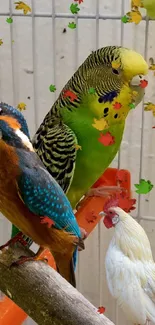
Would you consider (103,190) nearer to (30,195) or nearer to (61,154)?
(61,154)

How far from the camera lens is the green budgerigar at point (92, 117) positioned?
0.82 metres

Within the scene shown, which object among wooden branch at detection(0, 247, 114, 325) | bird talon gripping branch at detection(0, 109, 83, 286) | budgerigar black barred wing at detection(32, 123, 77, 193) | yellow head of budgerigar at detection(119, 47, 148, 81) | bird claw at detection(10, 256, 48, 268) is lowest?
wooden branch at detection(0, 247, 114, 325)

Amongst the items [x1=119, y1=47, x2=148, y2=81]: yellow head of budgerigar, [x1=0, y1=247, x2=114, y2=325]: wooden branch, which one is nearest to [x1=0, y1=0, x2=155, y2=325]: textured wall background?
[x1=119, y1=47, x2=148, y2=81]: yellow head of budgerigar

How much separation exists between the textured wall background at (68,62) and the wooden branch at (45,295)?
55 cm

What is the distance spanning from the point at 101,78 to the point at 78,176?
17cm

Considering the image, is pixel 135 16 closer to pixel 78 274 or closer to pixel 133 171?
pixel 133 171

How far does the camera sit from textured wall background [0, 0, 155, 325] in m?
1.12

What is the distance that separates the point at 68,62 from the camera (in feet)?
3.87

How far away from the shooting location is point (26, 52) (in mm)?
1208

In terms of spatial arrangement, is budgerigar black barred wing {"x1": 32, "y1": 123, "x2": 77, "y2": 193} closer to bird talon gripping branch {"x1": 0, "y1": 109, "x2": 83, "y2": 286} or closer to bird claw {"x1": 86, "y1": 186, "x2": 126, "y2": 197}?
bird claw {"x1": 86, "y1": 186, "x2": 126, "y2": 197}

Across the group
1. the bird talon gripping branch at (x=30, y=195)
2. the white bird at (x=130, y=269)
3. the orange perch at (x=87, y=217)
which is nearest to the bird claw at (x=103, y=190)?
the orange perch at (x=87, y=217)

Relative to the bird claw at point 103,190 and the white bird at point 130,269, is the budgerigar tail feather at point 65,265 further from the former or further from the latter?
the bird claw at point 103,190

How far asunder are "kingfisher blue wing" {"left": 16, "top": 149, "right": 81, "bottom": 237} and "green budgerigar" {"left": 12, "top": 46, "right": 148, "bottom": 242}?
0.25m

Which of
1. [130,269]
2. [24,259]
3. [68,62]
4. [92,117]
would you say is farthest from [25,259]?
[68,62]
